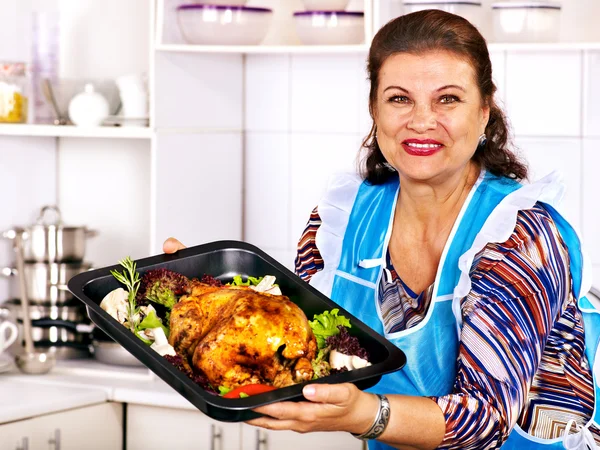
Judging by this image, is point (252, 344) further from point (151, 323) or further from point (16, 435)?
point (16, 435)

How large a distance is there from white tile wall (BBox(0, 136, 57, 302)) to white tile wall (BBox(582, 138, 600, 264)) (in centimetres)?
139

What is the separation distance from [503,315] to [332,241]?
0.46 meters

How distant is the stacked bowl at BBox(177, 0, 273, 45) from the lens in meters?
2.18

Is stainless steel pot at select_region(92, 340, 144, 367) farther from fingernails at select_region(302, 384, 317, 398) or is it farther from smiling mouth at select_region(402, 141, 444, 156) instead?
fingernails at select_region(302, 384, 317, 398)

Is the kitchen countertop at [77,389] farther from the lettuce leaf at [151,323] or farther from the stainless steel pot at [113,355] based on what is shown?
the lettuce leaf at [151,323]

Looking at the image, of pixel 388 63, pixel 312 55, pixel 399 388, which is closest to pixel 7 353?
pixel 312 55

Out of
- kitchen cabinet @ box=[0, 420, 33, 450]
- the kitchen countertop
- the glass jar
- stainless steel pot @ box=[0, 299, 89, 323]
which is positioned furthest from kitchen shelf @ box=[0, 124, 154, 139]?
kitchen cabinet @ box=[0, 420, 33, 450]

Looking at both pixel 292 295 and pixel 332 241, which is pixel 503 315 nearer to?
pixel 292 295

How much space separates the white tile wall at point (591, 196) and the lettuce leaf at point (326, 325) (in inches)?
49.1

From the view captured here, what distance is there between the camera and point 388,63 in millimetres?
1387

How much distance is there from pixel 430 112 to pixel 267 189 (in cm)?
126

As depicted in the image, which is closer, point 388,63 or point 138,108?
point 388,63

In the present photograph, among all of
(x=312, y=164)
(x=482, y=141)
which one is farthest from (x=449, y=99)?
(x=312, y=164)

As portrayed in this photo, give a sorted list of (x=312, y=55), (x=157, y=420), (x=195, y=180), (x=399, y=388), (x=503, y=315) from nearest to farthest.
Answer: (x=503, y=315) < (x=399, y=388) < (x=157, y=420) < (x=195, y=180) < (x=312, y=55)
